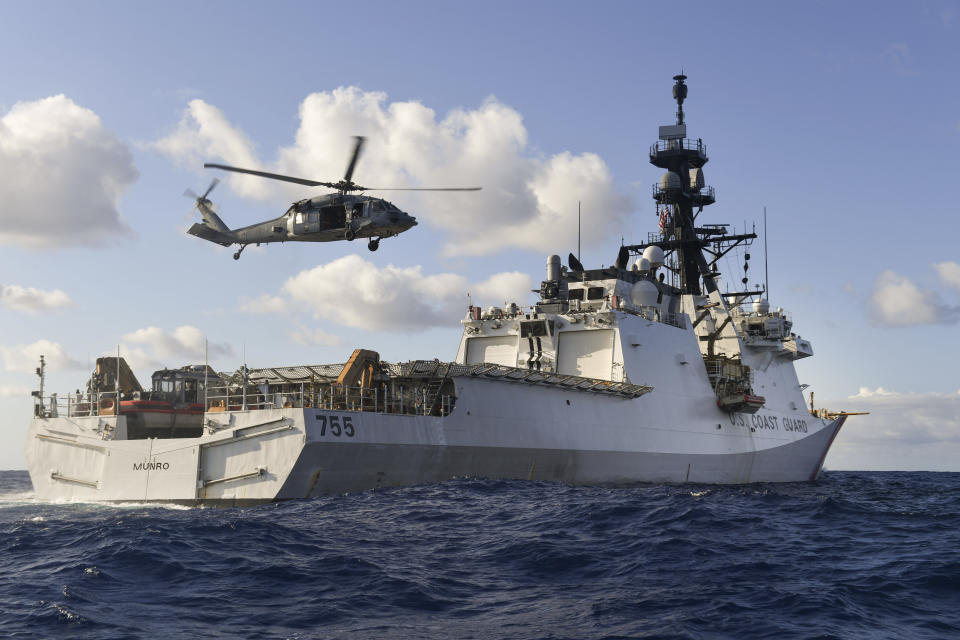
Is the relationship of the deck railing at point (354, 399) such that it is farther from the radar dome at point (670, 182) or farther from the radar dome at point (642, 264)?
the radar dome at point (670, 182)

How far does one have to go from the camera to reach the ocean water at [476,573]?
29.6 feet

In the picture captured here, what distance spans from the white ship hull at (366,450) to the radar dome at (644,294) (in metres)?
4.44

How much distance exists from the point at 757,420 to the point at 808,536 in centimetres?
2106

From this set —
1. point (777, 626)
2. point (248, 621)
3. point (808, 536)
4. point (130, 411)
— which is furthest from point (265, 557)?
point (130, 411)

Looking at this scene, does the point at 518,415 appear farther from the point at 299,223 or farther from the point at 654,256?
the point at 654,256

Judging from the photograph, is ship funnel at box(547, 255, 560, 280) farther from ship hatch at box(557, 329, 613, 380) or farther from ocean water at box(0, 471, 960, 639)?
ocean water at box(0, 471, 960, 639)

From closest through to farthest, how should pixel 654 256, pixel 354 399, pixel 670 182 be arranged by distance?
1. pixel 354 399
2. pixel 654 256
3. pixel 670 182

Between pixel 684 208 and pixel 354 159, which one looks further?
pixel 684 208

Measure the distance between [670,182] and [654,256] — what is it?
6.46 m

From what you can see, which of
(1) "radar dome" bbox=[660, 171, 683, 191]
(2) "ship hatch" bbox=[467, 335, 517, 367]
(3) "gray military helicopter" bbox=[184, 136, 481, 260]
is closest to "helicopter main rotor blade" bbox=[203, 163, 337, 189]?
(3) "gray military helicopter" bbox=[184, 136, 481, 260]

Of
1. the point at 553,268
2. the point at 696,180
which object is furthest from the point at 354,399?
the point at 696,180

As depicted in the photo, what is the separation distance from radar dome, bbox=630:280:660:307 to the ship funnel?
2991 millimetres

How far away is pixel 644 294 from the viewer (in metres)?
32.3

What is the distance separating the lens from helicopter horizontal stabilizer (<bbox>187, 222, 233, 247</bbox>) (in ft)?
85.8
